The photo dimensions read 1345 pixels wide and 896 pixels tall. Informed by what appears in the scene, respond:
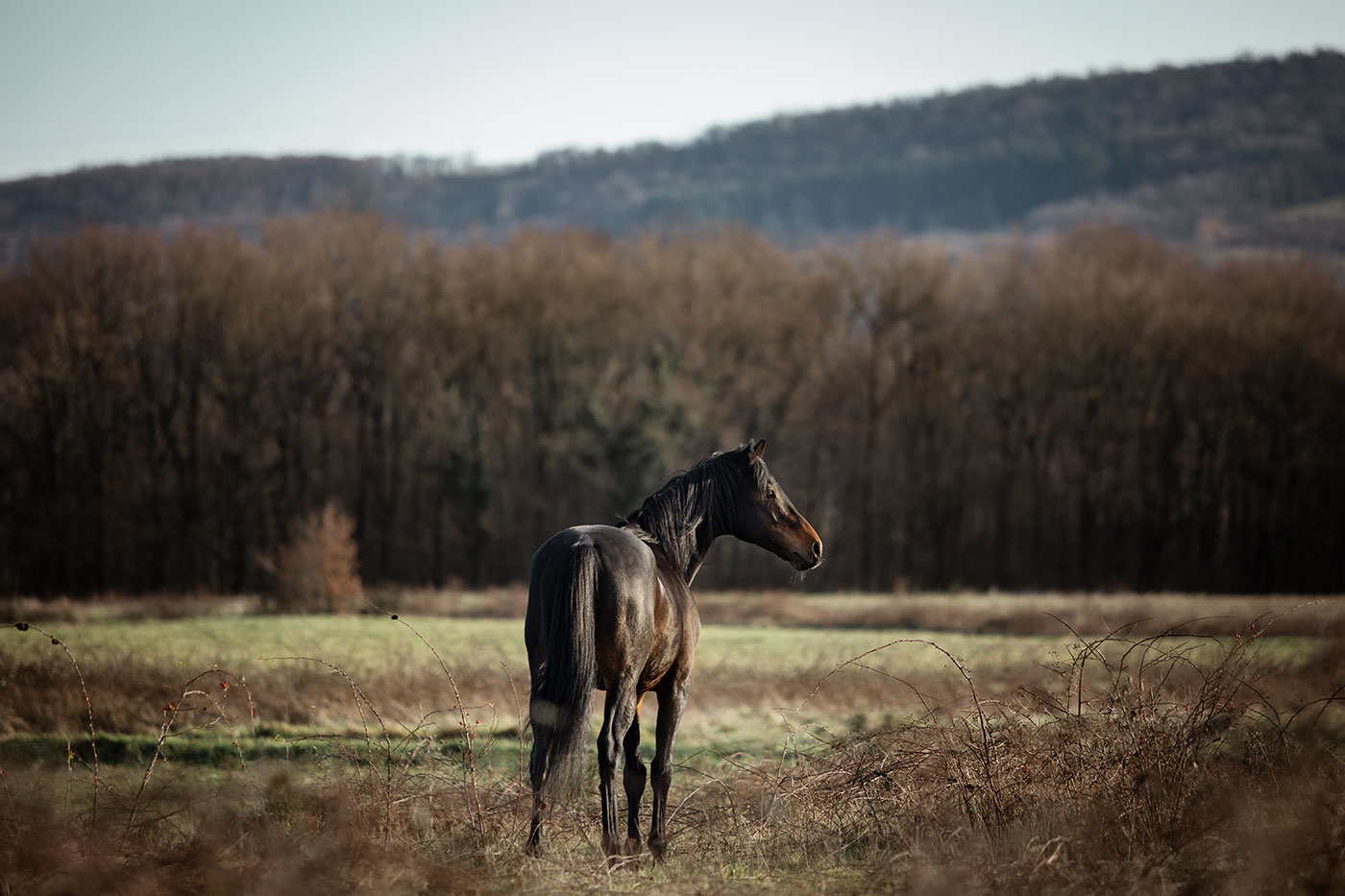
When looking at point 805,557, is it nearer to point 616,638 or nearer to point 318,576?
point 616,638

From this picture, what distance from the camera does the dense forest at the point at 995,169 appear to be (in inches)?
3605

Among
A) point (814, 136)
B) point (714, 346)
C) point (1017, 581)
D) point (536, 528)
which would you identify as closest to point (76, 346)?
point (536, 528)

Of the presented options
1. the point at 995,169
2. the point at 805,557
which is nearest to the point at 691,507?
the point at 805,557

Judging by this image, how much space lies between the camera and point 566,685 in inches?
245

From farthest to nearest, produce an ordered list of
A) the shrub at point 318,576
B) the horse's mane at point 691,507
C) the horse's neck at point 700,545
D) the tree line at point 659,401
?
1. the tree line at point 659,401
2. the shrub at point 318,576
3. the horse's neck at point 700,545
4. the horse's mane at point 691,507

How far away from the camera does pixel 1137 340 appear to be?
44219 mm

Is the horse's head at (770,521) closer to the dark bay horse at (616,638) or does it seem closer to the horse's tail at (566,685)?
the dark bay horse at (616,638)

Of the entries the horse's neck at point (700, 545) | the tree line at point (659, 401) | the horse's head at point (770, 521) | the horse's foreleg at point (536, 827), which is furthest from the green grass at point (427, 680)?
the tree line at point (659, 401)

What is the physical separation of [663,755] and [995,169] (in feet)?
352

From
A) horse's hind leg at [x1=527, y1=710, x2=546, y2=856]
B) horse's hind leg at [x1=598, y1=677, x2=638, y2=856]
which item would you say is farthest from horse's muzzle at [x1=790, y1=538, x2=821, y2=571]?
horse's hind leg at [x1=527, y1=710, x2=546, y2=856]

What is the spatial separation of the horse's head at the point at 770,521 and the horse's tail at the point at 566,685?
1.71 m

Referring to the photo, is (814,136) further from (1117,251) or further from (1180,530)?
(1180,530)

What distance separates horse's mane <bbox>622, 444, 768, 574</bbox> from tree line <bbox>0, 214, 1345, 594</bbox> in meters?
34.2

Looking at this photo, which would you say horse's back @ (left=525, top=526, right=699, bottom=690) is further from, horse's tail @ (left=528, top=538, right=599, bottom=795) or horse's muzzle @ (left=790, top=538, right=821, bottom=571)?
horse's muzzle @ (left=790, top=538, right=821, bottom=571)
